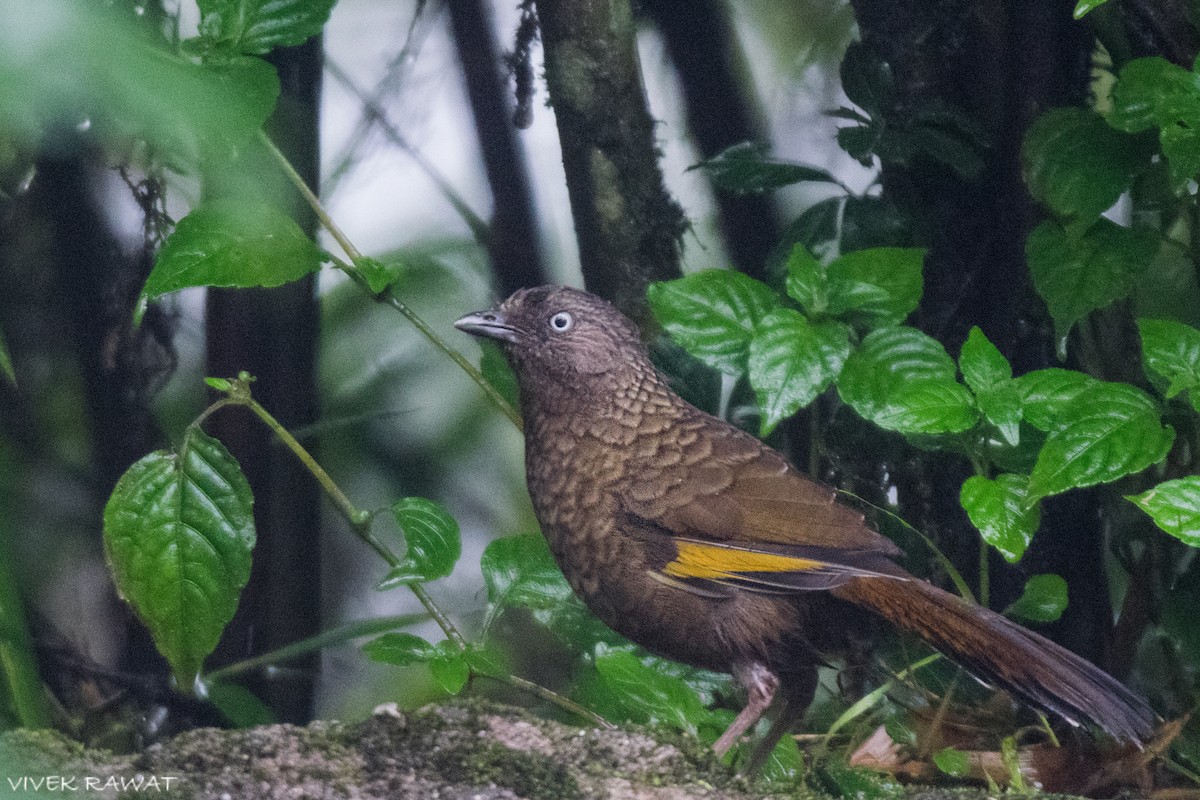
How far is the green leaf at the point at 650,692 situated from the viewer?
1.61 m

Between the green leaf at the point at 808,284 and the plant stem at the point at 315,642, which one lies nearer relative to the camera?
the green leaf at the point at 808,284

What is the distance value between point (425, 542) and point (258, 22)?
939 mm

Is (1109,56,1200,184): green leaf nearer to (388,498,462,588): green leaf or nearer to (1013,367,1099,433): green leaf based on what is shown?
(1013,367,1099,433): green leaf

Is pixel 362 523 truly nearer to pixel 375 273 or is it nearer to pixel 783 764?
pixel 375 273

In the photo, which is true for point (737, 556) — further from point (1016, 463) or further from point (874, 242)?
point (874, 242)

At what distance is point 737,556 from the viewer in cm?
163

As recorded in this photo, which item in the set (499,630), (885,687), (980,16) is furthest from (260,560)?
(980,16)

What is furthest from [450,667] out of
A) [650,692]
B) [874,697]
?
[874,697]

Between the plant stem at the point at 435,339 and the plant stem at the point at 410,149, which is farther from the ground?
the plant stem at the point at 410,149

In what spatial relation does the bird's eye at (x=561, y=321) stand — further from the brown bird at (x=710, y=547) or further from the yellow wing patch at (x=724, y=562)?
the yellow wing patch at (x=724, y=562)

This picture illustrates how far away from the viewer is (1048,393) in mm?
1678

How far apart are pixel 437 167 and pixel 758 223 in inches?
29.0

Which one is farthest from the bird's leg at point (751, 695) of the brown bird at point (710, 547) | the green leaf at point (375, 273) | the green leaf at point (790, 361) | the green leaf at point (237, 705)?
the green leaf at point (237, 705)

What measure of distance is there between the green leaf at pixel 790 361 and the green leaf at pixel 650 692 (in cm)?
44
